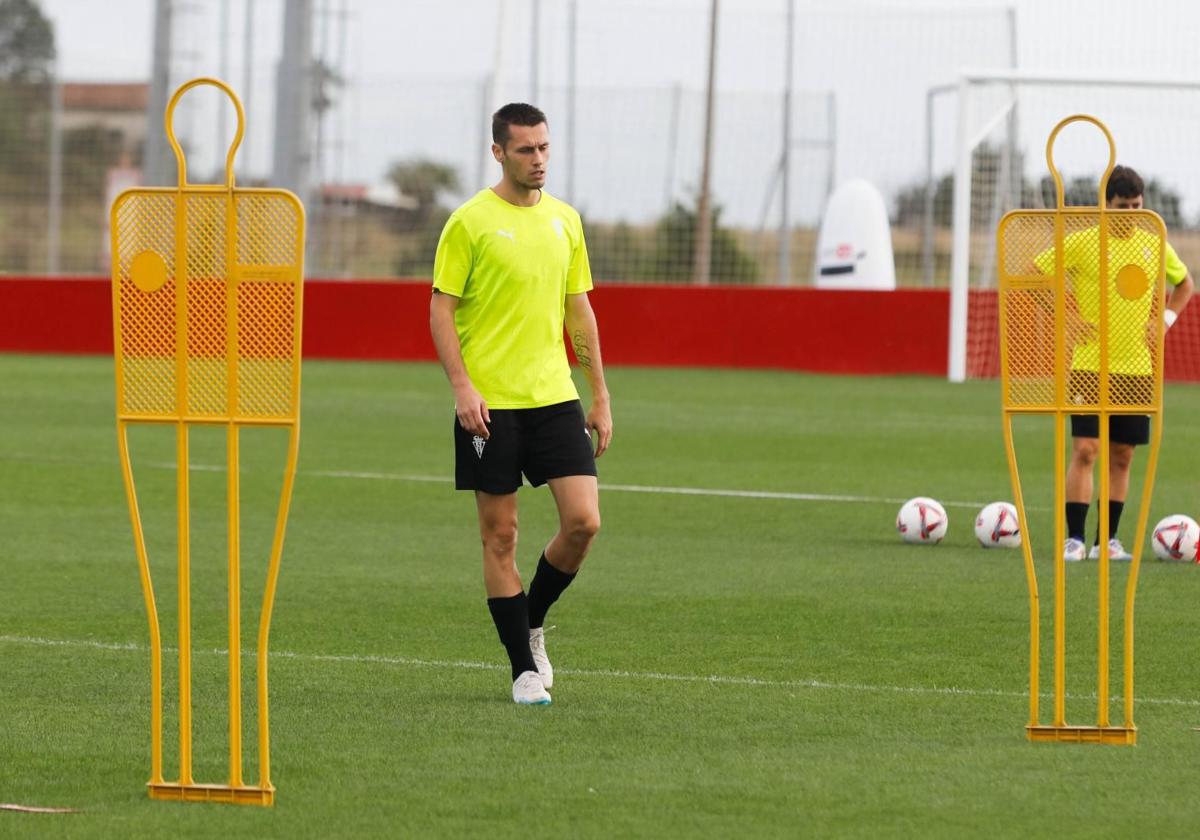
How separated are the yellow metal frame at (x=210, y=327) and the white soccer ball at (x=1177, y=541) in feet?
21.5

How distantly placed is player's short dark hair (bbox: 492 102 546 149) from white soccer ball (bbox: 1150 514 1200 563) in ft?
17.0

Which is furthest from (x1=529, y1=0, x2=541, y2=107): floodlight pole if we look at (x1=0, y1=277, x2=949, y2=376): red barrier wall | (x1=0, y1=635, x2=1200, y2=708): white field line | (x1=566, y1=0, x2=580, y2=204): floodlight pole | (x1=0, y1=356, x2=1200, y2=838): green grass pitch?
(x1=0, y1=635, x2=1200, y2=708): white field line

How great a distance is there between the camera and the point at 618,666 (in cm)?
808

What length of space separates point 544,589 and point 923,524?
181 inches

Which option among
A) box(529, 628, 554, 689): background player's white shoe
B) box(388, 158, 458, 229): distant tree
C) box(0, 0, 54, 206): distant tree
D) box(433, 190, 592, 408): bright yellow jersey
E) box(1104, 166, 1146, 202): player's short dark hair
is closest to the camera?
box(433, 190, 592, 408): bright yellow jersey

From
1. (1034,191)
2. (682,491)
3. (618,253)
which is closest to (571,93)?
(618,253)

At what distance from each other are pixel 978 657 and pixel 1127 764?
1.98 metres

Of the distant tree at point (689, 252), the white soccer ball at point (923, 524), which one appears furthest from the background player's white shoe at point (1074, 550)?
the distant tree at point (689, 252)

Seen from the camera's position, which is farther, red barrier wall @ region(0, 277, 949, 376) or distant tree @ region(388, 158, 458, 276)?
distant tree @ region(388, 158, 458, 276)

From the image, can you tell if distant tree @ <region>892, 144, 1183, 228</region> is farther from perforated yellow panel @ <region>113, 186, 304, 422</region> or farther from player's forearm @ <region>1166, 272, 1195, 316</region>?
perforated yellow panel @ <region>113, 186, 304, 422</region>

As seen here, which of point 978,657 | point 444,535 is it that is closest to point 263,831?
point 978,657

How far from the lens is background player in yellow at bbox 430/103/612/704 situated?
283 inches

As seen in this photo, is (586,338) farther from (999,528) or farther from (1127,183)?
(999,528)

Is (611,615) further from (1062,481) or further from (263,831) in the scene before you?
(263,831)
